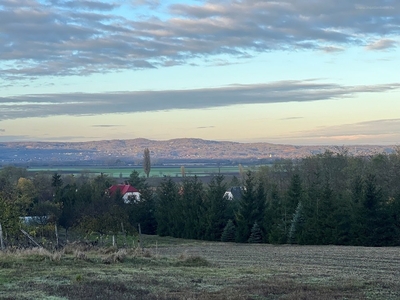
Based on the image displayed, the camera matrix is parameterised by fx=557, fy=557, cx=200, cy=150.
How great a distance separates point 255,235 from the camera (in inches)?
1984

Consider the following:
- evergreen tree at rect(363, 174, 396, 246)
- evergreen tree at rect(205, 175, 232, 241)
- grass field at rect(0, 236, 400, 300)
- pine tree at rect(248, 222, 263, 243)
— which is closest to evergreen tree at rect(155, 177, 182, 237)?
evergreen tree at rect(205, 175, 232, 241)

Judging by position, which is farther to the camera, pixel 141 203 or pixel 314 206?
pixel 141 203

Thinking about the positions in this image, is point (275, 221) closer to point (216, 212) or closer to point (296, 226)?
point (296, 226)

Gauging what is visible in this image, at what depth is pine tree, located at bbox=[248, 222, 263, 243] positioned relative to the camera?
1978 inches

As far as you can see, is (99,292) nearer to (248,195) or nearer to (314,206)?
(314,206)

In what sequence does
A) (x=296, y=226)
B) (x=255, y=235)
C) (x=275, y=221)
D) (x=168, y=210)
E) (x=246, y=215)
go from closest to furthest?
(x=296, y=226)
(x=275, y=221)
(x=255, y=235)
(x=246, y=215)
(x=168, y=210)

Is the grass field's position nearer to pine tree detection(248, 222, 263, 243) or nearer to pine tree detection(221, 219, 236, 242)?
pine tree detection(248, 222, 263, 243)

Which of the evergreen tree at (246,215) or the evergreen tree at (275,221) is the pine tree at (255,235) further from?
the evergreen tree at (275,221)

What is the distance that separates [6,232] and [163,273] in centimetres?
1549

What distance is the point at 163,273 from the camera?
16.1 metres

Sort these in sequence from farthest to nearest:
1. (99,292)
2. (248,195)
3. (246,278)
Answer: (248,195), (246,278), (99,292)

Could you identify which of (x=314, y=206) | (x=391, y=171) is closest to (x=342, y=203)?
(x=314, y=206)

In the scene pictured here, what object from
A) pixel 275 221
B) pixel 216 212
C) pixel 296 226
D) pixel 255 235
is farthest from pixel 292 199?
pixel 216 212

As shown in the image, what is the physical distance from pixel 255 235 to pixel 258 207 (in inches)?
114
